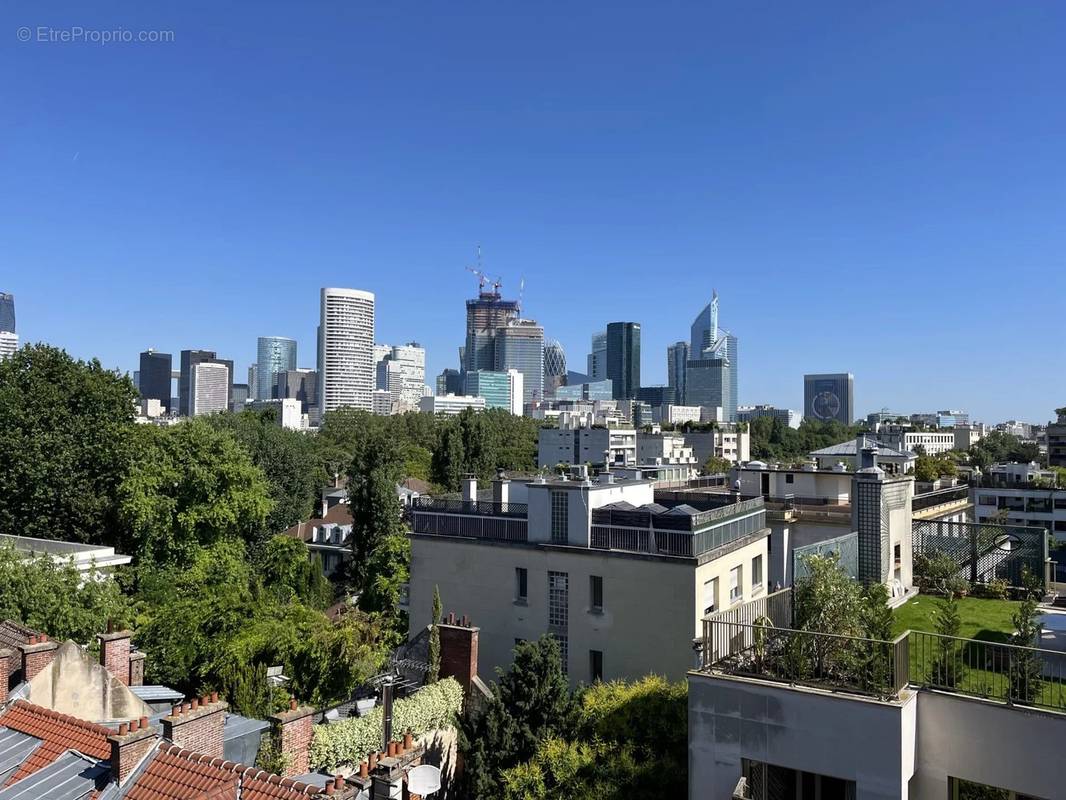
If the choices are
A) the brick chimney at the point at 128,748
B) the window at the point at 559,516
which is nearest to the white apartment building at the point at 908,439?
the window at the point at 559,516

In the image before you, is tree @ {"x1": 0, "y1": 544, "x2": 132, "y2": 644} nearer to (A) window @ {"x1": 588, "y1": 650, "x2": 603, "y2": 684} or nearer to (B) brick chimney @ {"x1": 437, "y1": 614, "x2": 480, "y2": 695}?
(B) brick chimney @ {"x1": 437, "y1": 614, "x2": 480, "y2": 695}

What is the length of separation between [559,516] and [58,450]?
26.3 metres

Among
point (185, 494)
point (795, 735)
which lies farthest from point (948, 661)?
point (185, 494)

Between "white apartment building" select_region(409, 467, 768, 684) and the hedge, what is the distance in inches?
152

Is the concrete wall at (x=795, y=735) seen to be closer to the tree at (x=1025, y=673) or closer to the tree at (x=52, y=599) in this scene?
the tree at (x=1025, y=673)

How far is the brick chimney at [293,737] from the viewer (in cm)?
1303

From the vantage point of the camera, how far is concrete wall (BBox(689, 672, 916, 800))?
9602 millimetres

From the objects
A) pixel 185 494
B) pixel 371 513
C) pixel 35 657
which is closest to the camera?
pixel 35 657

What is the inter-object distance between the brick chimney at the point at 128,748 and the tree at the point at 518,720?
23.6ft

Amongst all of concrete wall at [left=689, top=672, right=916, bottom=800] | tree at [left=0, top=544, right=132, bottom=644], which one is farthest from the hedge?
tree at [left=0, top=544, right=132, bottom=644]

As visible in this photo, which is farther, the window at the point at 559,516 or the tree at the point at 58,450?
the tree at the point at 58,450

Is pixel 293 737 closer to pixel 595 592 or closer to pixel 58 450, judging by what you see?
pixel 595 592

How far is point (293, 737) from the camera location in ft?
43.3

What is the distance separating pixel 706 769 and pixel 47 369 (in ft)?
124
